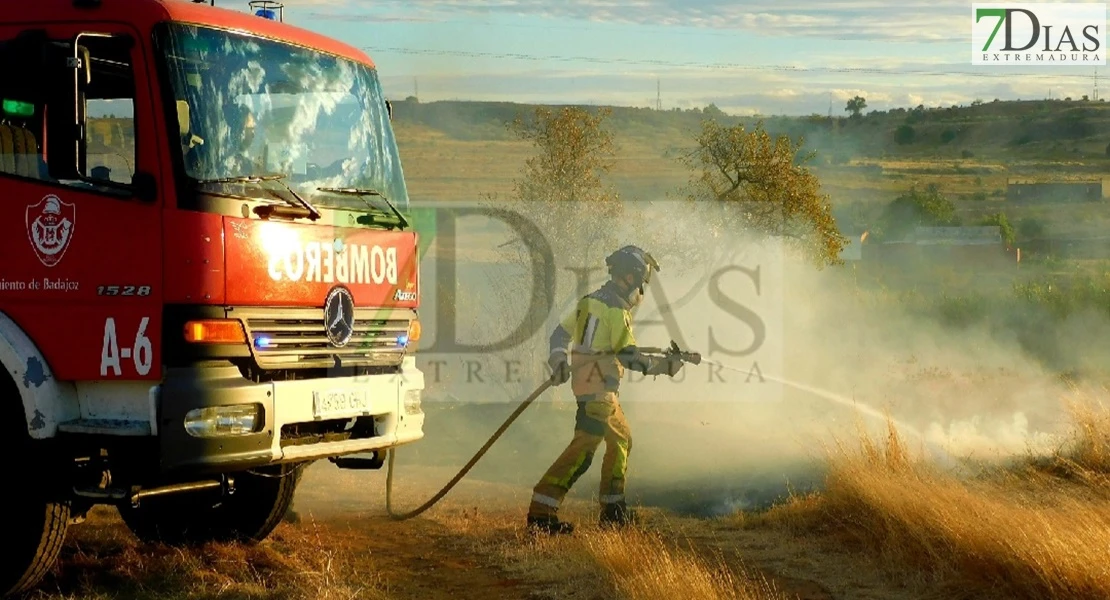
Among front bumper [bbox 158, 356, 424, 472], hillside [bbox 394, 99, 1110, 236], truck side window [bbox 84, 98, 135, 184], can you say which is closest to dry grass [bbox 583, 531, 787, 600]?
front bumper [bbox 158, 356, 424, 472]

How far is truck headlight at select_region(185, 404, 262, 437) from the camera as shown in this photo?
6504 millimetres

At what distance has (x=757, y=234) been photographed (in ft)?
99.5

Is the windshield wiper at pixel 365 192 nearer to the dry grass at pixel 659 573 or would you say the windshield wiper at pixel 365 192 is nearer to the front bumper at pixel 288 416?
the front bumper at pixel 288 416

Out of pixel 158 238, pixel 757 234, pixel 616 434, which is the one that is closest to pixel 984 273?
pixel 757 234

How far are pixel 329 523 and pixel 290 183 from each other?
152 inches

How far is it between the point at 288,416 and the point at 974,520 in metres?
4.19

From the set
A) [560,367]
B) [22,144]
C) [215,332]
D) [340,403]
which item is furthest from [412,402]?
[22,144]

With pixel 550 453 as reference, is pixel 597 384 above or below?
above

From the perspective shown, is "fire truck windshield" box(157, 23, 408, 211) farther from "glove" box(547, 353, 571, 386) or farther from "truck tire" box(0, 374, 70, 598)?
"glove" box(547, 353, 571, 386)

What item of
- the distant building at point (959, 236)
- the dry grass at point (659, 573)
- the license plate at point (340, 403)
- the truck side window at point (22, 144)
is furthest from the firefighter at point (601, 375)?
the distant building at point (959, 236)

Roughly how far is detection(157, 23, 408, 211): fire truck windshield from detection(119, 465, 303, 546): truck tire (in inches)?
90.8

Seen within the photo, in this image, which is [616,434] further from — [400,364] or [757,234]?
[757,234]

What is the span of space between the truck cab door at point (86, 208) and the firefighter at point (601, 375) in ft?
11.9

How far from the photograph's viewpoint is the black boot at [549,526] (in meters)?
9.22
